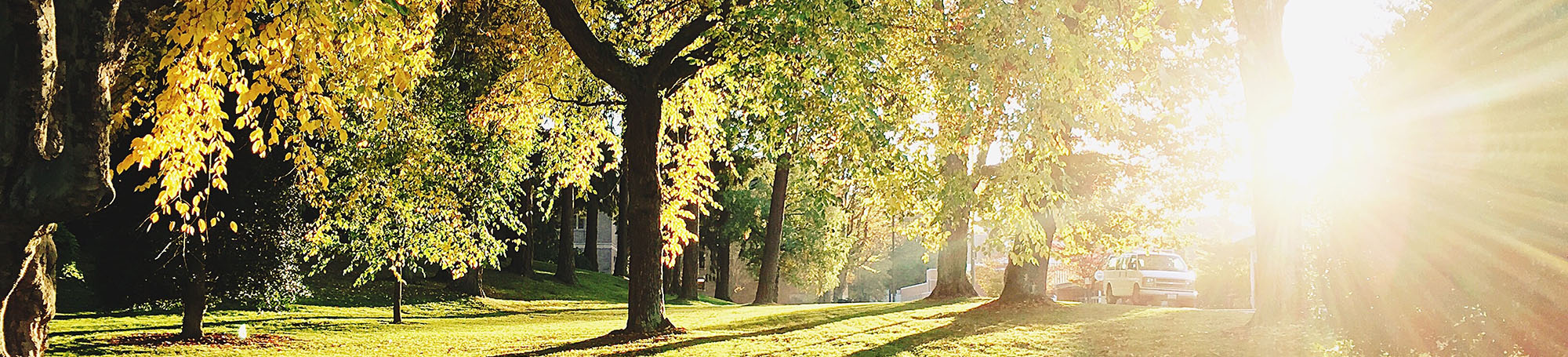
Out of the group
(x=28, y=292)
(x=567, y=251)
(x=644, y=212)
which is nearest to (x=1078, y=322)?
(x=644, y=212)

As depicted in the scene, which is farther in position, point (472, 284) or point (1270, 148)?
Result: point (472, 284)

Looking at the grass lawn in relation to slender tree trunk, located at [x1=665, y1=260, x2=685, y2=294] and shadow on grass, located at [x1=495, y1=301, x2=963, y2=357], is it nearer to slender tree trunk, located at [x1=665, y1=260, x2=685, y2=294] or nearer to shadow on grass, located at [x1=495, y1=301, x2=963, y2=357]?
shadow on grass, located at [x1=495, y1=301, x2=963, y2=357]

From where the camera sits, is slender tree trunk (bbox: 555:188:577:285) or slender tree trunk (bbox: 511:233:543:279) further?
slender tree trunk (bbox: 555:188:577:285)

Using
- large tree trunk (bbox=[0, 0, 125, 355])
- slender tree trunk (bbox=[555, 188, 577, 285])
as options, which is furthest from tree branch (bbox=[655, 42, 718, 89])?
slender tree trunk (bbox=[555, 188, 577, 285])

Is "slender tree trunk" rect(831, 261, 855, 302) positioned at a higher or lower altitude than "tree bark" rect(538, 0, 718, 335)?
lower

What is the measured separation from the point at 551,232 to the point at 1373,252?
38901 mm

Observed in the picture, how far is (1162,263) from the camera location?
2700 cm

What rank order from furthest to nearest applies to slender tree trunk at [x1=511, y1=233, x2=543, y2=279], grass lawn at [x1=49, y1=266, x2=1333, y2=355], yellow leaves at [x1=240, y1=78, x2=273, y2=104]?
1. slender tree trunk at [x1=511, y1=233, x2=543, y2=279]
2. grass lawn at [x1=49, y1=266, x2=1333, y2=355]
3. yellow leaves at [x1=240, y1=78, x2=273, y2=104]

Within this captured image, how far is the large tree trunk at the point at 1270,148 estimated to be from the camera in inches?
480

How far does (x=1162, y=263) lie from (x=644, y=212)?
1816cm

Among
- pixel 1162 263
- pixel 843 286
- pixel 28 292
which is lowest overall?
pixel 843 286

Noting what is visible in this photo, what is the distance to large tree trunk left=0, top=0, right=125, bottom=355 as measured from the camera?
5.22 meters

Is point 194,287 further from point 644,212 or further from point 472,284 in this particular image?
point 472,284

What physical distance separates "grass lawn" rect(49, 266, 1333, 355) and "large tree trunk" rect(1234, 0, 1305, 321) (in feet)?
1.90
